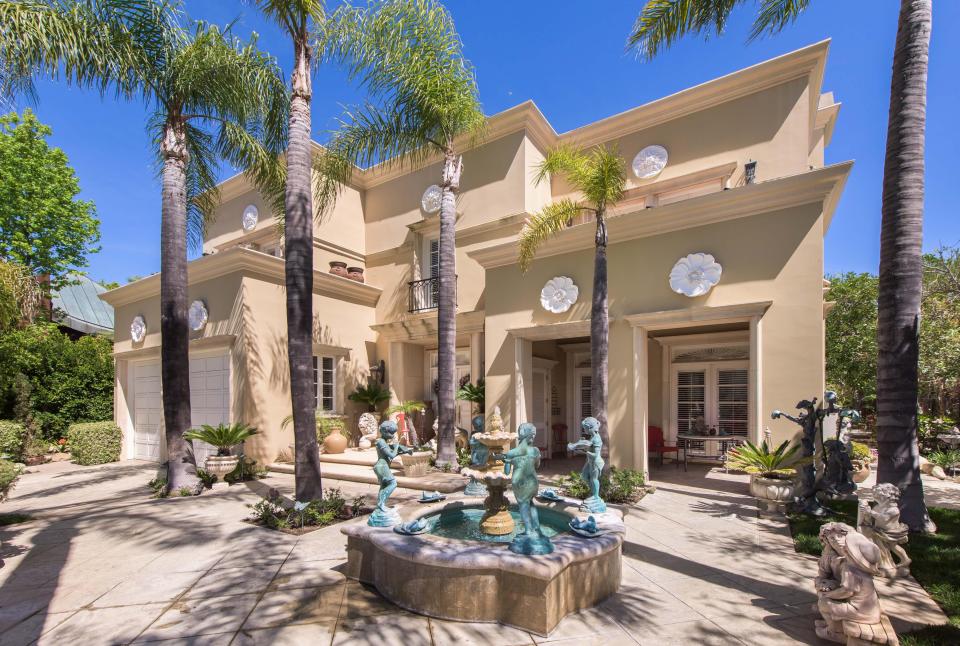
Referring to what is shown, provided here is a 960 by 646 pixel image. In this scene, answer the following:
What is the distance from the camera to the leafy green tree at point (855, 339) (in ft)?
57.1

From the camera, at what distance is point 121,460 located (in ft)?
48.2

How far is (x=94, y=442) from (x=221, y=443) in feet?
23.9

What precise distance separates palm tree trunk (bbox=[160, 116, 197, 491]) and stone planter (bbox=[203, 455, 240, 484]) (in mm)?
591

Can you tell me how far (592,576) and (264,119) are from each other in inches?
404

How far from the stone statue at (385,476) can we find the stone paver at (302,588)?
2.23 ft

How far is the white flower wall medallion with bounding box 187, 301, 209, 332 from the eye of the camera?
1248 cm

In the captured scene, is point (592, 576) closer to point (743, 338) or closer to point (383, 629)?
point (383, 629)

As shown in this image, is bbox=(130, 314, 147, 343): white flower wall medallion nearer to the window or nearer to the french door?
the window

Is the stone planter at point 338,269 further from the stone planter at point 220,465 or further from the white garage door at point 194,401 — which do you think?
the stone planter at point 220,465

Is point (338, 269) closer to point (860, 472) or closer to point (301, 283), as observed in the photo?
point (301, 283)

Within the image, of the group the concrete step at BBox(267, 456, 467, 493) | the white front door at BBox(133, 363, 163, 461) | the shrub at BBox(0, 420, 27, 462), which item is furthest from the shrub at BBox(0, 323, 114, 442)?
the concrete step at BBox(267, 456, 467, 493)

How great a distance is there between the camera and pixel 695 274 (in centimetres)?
873

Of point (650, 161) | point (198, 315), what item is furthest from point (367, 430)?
point (650, 161)

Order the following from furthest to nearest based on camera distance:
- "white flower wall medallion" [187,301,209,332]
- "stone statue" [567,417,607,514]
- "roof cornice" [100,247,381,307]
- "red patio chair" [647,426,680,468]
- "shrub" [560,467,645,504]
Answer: "white flower wall medallion" [187,301,209,332] < "roof cornice" [100,247,381,307] < "red patio chair" [647,426,680,468] < "shrub" [560,467,645,504] < "stone statue" [567,417,607,514]
